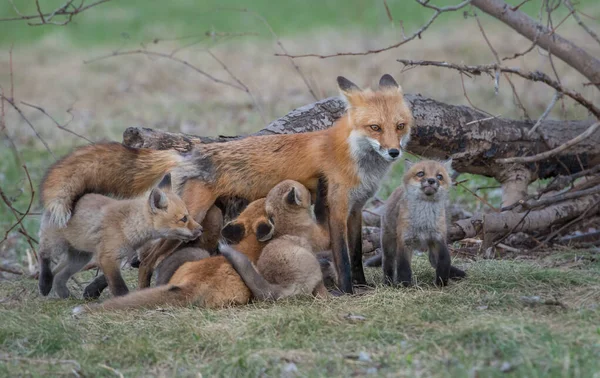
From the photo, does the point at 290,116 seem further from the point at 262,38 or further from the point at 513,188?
the point at 262,38

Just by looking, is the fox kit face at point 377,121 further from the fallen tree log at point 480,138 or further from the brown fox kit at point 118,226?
the brown fox kit at point 118,226

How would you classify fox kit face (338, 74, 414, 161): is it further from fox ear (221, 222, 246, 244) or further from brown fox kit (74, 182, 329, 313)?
fox ear (221, 222, 246, 244)

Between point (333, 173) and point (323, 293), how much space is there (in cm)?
115

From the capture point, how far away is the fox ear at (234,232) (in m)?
7.23

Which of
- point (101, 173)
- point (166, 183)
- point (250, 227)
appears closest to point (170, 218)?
point (166, 183)

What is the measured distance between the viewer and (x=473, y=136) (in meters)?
9.41

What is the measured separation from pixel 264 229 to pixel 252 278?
61 centimetres

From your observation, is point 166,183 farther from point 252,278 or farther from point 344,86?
point 344,86

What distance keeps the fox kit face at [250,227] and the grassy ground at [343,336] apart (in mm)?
724

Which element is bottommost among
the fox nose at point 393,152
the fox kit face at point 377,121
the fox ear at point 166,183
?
the fox ear at point 166,183

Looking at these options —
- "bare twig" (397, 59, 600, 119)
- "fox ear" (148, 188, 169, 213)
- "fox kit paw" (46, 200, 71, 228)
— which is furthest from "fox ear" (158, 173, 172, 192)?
"bare twig" (397, 59, 600, 119)

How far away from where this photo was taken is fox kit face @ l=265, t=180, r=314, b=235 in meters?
7.40

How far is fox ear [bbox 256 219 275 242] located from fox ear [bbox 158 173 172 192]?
971 millimetres

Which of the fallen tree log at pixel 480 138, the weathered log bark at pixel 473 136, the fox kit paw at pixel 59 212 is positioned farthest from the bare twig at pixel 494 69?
the fox kit paw at pixel 59 212
